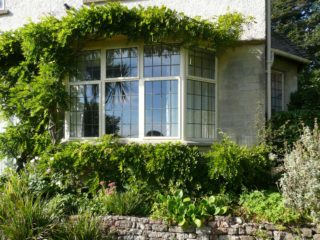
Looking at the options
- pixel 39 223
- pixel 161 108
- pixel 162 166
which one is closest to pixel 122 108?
pixel 161 108

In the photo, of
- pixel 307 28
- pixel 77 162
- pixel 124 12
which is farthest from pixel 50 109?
pixel 307 28

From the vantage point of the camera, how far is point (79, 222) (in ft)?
22.6

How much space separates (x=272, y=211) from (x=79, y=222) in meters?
3.40

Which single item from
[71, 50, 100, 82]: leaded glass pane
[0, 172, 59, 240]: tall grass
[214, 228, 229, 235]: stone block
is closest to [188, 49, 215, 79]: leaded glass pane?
[71, 50, 100, 82]: leaded glass pane

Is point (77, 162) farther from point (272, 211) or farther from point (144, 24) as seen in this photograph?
point (272, 211)

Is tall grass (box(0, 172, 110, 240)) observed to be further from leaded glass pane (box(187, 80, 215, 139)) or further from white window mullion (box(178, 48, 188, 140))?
leaded glass pane (box(187, 80, 215, 139))

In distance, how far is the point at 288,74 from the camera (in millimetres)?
11922

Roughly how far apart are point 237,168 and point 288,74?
5358 millimetres

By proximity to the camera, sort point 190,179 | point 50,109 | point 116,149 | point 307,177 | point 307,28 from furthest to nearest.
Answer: point 307,28 < point 50,109 < point 116,149 < point 190,179 < point 307,177

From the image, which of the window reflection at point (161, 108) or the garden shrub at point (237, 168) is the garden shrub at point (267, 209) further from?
the window reflection at point (161, 108)

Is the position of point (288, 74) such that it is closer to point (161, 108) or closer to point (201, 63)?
point (201, 63)

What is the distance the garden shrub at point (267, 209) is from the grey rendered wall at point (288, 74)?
5029mm

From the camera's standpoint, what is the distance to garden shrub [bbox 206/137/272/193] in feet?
25.5

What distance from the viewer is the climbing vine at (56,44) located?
28.9 feet
